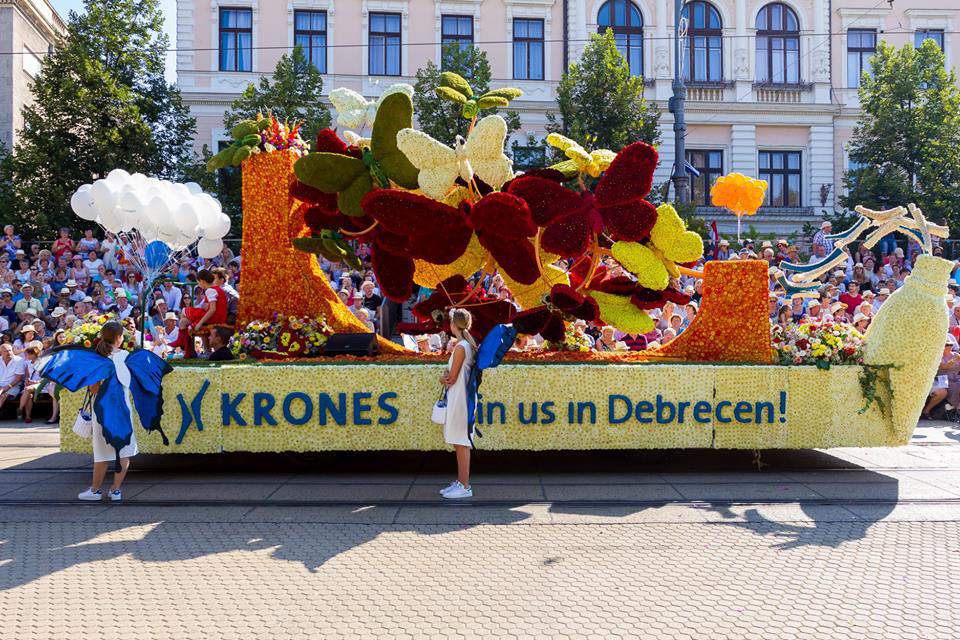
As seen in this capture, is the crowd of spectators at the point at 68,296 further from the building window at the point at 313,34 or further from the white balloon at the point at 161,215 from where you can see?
the building window at the point at 313,34

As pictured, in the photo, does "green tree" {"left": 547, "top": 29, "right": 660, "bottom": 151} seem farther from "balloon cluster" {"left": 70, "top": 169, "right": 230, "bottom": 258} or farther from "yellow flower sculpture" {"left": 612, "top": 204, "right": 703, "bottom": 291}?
"yellow flower sculpture" {"left": 612, "top": 204, "right": 703, "bottom": 291}

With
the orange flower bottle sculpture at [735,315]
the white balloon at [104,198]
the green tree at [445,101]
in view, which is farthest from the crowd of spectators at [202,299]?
the green tree at [445,101]

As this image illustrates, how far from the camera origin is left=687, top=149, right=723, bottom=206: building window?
29.5 m

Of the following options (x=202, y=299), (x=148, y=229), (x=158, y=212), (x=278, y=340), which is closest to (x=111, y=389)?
(x=278, y=340)

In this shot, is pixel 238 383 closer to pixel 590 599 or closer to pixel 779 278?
pixel 590 599

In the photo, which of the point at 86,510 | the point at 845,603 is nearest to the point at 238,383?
the point at 86,510

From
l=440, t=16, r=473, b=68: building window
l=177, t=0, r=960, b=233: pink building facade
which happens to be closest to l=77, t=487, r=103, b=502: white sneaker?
l=177, t=0, r=960, b=233: pink building facade

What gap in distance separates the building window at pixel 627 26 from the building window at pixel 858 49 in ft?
24.4

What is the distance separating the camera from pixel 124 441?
7.36m

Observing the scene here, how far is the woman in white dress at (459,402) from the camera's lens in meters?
7.43

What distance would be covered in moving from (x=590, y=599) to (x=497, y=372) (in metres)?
3.66

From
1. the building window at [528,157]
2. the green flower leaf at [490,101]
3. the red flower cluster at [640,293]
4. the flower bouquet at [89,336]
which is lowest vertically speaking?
the flower bouquet at [89,336]

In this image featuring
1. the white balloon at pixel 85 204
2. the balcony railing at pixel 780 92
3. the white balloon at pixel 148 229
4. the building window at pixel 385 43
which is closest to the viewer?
the white balloon at pixel 148 229

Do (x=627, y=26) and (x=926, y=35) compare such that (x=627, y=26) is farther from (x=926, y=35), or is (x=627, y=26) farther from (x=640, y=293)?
(x=640, y=293)
